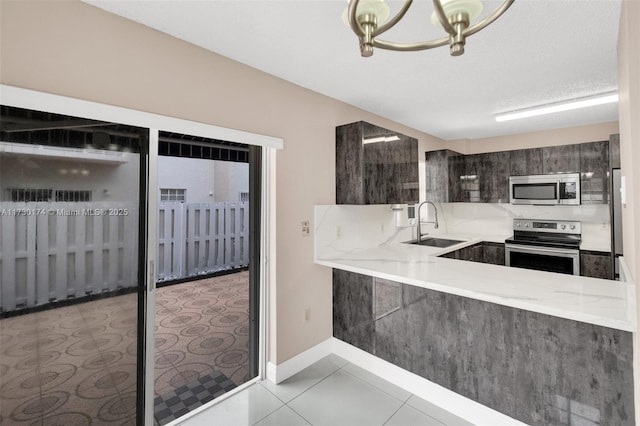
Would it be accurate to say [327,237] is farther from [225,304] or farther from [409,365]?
[225,304]

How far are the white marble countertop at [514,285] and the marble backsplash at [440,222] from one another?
0.22 m

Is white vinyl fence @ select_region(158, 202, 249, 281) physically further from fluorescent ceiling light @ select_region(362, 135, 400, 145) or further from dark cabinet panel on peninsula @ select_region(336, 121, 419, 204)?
fluorescent ceiling light @ select_region(362, 135, 400, 145)

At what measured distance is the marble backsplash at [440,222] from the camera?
2846mm

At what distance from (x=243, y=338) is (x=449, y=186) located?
11.5 feet

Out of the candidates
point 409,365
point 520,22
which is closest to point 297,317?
point 409,365

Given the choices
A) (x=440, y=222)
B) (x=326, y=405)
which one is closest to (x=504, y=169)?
(x=440, y=222)

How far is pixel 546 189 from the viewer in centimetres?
385

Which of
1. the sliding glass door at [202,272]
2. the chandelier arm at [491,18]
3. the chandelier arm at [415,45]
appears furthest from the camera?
the sliding glass door at [202,272]

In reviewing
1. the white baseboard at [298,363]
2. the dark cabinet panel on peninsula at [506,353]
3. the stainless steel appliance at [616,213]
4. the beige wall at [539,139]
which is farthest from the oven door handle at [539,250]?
the white baseboard at [298,363]

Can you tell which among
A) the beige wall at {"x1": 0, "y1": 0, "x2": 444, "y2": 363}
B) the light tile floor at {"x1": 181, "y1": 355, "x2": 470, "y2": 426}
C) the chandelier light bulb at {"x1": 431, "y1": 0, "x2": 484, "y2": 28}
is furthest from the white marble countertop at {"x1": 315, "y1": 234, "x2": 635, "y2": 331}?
the chandelier light bulb at {"x1": 431, "y1": 0, "x2": 484, "y2": 28}

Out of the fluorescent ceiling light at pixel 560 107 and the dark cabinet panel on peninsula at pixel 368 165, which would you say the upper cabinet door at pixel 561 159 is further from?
the dark cabinet panel on peninsula at pixel 368 165

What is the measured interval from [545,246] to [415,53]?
3.27 meters

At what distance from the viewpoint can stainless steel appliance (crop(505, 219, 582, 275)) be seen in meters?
3.61

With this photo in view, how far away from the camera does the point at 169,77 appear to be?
5.93ft
